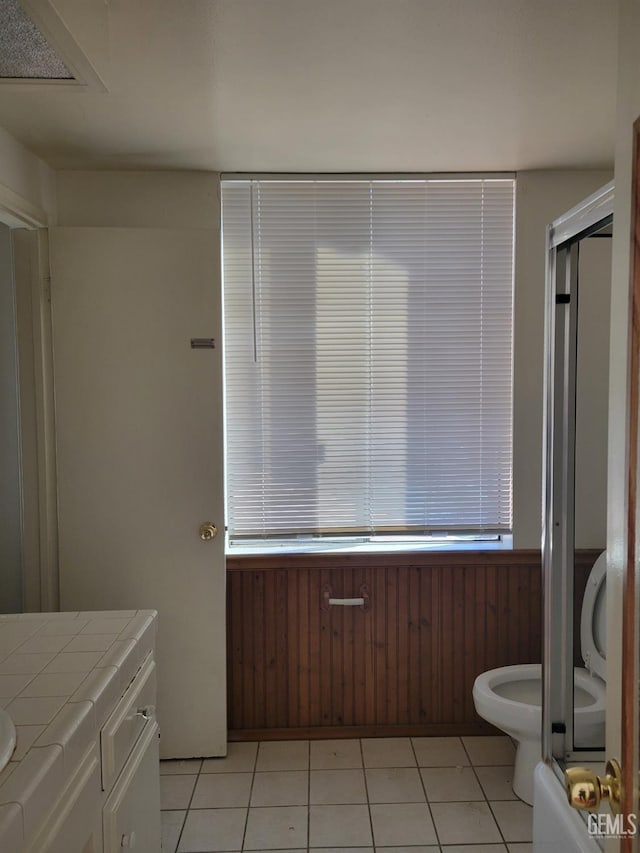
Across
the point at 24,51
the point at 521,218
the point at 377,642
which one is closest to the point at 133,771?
the point at 377,642

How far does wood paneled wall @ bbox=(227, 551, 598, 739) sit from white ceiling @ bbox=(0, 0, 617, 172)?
1.65 meters

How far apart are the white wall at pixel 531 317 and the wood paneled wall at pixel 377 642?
24cm

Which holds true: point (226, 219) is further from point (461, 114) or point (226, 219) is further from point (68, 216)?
point (461, 114)

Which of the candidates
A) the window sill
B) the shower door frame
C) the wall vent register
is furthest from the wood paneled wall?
the wall vent register

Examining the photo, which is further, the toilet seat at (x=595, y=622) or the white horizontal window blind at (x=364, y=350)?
the white horizontal window blind at (x=364, y=350)

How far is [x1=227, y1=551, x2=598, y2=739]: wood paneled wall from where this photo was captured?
2.71 meters

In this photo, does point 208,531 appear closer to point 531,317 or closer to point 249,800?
point 249,800

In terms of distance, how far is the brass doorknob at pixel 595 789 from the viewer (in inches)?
35.2

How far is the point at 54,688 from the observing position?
142 cm

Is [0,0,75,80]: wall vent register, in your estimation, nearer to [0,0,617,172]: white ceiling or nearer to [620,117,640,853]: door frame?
[0,0,617,172]: white ceiling

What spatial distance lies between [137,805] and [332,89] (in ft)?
6.61

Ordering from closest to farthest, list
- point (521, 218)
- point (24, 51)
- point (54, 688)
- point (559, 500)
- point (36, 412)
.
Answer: point (24, 51), point (54, 688), point (559, 500), point (36, 412), point (521, 218)

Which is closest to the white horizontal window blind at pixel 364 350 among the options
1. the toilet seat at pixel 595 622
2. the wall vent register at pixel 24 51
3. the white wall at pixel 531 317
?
the white wall at pixel 531 317

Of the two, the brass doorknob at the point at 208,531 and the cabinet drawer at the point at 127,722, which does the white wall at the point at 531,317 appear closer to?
the brass doorknob at the point at 208,531
